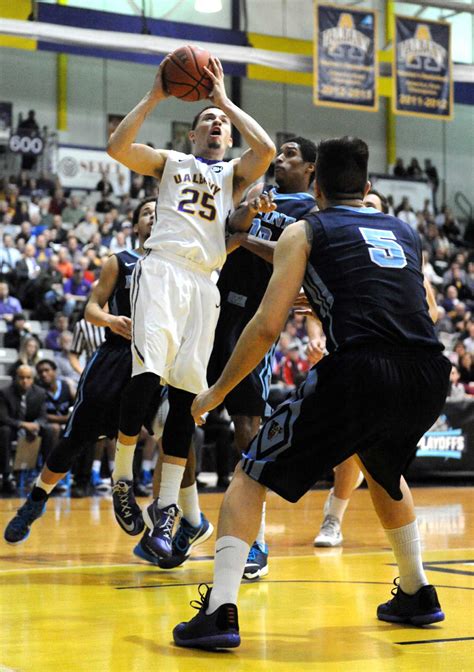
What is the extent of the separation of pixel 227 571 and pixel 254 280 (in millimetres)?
2555

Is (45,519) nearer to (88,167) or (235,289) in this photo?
(235,289)

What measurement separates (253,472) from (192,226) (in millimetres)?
1942

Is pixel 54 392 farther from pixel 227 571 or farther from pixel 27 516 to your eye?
pixel 227 571

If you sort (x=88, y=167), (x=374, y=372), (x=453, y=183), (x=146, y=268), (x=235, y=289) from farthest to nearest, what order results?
1. (x=453, y=183)
2. (x=88, y=167)
3. (x=235, y=289)
4. (x=146, y=268)
5. (x=374, y=372)

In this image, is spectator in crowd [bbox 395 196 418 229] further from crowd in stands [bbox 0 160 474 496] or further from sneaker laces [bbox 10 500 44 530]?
sneaker laces [bbox 10 500 44 530]

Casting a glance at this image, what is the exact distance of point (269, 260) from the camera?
208 inches

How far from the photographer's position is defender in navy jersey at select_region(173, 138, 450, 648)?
11.4 feet

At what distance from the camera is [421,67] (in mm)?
19438

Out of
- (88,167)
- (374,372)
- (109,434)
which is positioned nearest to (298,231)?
(374,372)

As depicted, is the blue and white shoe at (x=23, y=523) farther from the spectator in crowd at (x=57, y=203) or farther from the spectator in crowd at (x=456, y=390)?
the spectator in crowd at (x=57, y=203)

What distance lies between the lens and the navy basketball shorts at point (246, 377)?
5.54 meters

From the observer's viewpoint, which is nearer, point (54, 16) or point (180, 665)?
point (180, 665)

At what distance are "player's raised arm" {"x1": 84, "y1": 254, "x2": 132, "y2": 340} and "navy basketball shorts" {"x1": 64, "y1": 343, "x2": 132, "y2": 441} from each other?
8.7 inches

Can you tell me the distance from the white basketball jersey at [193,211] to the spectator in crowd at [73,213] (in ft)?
52.9
